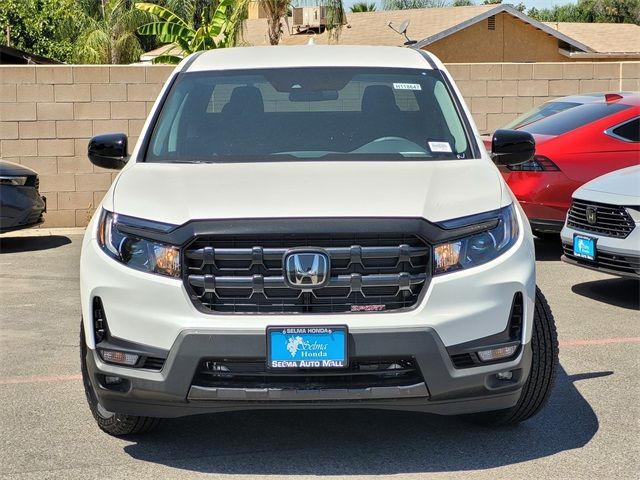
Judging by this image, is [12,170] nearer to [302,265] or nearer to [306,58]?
[306,58]

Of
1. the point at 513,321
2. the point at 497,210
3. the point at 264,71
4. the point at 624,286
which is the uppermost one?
the point at 264,71

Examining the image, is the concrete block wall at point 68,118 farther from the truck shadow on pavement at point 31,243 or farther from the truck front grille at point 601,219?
the truck front grille at point 601,219

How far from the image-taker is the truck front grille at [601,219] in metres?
8.12

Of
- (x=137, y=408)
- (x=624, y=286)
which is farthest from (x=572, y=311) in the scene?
(x=137, y=408)

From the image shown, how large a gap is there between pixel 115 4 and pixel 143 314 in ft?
128

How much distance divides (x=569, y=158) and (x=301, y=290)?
6661 mm

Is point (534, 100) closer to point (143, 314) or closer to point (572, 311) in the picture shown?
point (572, 311)

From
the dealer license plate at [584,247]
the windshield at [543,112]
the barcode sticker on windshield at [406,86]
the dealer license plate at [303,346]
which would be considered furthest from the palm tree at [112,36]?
the dealer license plate at [303,346]

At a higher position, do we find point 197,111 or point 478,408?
point 197,111

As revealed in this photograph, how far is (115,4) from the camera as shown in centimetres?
4150

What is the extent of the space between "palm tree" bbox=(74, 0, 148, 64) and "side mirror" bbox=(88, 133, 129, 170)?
33420 millimetres

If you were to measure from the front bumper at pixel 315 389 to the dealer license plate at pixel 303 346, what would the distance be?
0.05 meters

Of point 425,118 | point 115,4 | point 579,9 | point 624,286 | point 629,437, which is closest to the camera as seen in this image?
point 629,437

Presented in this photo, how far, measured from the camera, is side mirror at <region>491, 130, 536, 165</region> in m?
5.71
